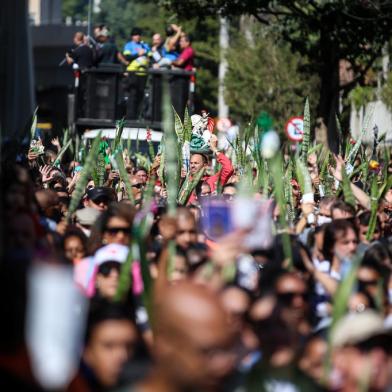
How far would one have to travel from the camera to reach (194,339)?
4.85 m

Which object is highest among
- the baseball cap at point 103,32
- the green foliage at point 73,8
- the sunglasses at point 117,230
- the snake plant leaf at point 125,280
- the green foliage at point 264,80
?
the snake plant leaf at point 125,280

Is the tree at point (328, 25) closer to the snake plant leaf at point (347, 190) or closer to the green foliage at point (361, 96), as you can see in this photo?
the green foliage at point (361, 96)

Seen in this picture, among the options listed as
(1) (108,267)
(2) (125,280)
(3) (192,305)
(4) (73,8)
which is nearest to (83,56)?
(1) (108,267)

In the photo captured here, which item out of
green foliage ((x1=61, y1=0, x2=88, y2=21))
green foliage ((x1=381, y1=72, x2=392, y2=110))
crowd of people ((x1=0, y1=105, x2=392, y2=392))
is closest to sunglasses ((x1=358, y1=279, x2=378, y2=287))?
crowd of people ((x1=0, y1=105, x2=392, y2=392))

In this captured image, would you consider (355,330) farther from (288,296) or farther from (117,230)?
(117,230)

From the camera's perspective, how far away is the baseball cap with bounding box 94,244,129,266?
7160mm

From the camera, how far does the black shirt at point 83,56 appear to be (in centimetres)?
2362

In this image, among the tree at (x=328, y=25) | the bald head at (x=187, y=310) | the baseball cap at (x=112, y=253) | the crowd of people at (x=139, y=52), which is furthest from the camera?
the tree at (x=328, y=25)

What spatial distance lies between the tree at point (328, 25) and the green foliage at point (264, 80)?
14.0m

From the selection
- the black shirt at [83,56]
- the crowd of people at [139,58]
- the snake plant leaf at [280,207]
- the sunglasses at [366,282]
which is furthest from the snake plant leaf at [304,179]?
the black shirt at [83,56]

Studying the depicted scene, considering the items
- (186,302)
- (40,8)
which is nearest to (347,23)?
(186,302)

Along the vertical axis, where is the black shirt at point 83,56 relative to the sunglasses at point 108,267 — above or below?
below

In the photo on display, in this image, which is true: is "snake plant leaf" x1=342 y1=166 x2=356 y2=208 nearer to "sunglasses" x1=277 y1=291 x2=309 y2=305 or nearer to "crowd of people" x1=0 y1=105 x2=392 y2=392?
"crowd of people" x1=0 y1=105 x2=392 y2=392

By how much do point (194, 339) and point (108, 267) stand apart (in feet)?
6.29
